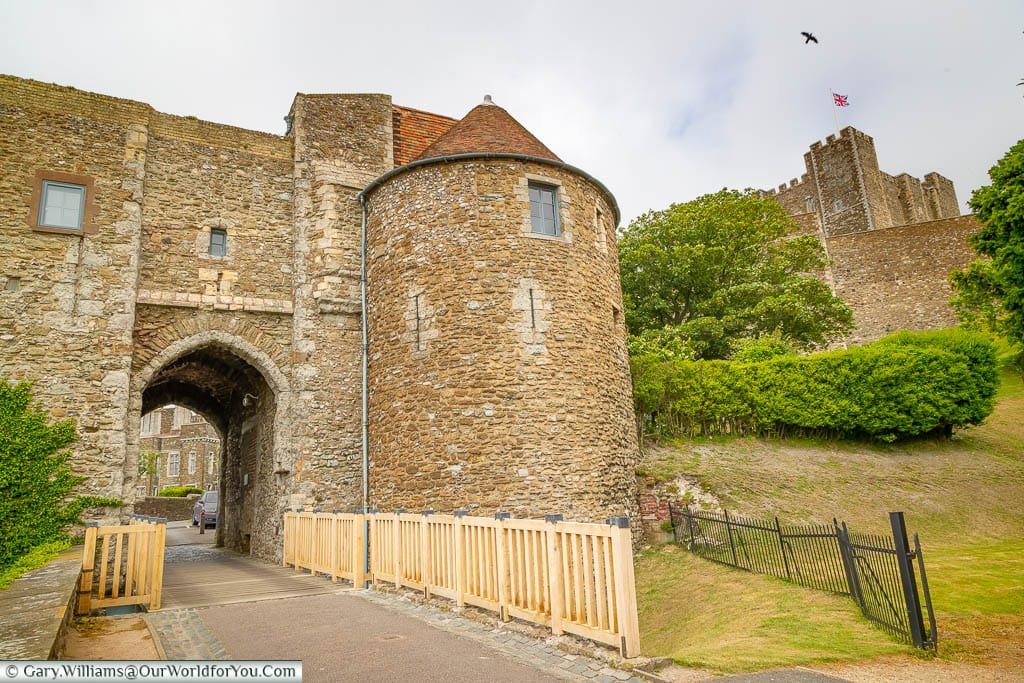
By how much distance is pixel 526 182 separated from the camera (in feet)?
43.5

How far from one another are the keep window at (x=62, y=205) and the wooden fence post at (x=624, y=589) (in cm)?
1274

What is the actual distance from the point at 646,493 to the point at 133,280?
11.4 m

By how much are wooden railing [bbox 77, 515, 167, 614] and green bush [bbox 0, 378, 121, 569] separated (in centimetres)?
345

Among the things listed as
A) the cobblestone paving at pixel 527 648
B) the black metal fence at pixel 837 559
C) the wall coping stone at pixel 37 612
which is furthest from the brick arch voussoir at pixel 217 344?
the black metal fence at pixel 837 559

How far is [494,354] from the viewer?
39.5 ft

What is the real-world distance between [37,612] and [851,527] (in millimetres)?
13247

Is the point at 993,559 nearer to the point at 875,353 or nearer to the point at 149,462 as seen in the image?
the point at 875,353

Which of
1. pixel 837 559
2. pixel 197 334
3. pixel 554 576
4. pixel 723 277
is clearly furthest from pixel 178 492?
pixel 837 559

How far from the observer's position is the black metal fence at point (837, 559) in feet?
19.5

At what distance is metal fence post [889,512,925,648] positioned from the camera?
19.1 feet

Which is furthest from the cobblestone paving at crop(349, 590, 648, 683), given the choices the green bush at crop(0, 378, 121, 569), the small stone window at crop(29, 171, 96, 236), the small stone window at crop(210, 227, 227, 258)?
the small stone window at crop(29, 171, 96, 236)

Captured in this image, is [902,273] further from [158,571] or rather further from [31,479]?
[31,479]

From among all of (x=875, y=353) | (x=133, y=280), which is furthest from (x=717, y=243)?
(x=133, y=280)

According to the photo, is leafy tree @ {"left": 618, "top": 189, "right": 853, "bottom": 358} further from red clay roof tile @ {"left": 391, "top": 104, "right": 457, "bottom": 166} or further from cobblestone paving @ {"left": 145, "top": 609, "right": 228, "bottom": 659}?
cobblestone paving @ {"left": 145, "top": 609, "right": 228, "bottom": 659}
